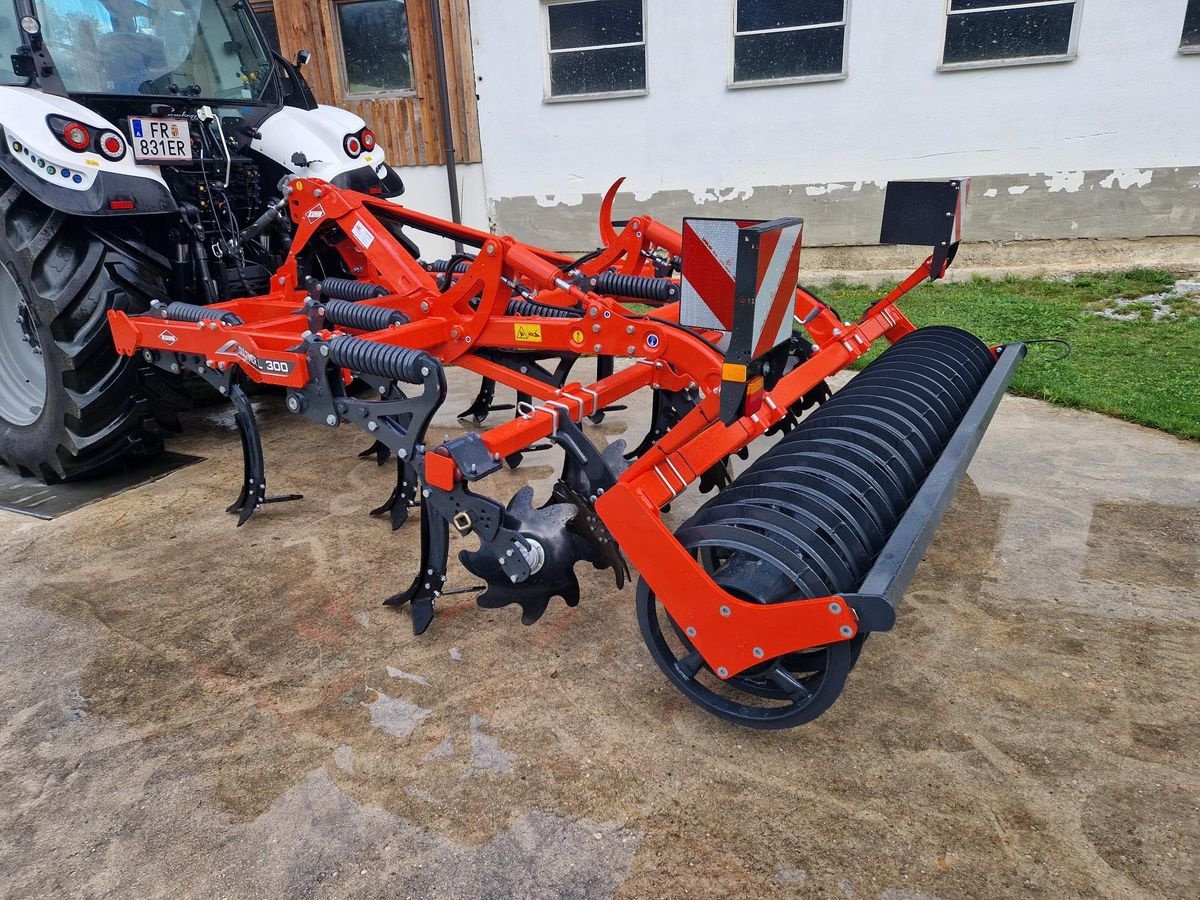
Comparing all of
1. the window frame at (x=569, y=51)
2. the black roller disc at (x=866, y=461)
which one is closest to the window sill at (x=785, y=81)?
the window frame at (x=569, y=51)

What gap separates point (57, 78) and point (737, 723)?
11.8 feet

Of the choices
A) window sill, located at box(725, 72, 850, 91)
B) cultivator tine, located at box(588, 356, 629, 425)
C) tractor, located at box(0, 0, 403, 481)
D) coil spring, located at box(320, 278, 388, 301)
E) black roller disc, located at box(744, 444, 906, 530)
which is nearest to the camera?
black roller disc, located at box(744, 444, 906, 530)

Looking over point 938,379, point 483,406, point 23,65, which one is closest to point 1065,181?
point 938,379

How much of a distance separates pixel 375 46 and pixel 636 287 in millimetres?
5993

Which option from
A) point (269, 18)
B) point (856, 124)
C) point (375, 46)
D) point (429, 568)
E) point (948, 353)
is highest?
point (269, 18)

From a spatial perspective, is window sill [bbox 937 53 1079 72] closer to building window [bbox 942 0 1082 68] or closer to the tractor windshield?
building window [bbox 942 0 1082 68]

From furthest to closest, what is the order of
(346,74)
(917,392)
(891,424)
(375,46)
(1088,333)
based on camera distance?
(346,74)
(375,46)
(1088,333)
(917,392)
(891,424)

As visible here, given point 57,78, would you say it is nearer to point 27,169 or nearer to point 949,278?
point 27,169

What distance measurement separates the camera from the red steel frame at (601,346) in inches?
74.3

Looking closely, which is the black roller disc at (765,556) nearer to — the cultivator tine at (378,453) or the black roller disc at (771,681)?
the black roller disc at (771,681)

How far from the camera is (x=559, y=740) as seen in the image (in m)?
A: 2.04

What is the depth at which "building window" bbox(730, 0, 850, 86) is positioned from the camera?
709cm

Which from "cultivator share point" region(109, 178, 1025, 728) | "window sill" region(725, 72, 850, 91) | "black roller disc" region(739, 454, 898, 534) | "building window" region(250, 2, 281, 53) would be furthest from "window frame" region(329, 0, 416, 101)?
"black roller disc" region(739, 454, 898, 534)

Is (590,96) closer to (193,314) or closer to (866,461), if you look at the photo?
(193,314)
